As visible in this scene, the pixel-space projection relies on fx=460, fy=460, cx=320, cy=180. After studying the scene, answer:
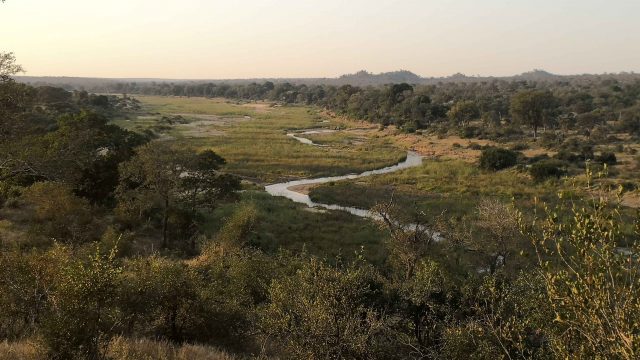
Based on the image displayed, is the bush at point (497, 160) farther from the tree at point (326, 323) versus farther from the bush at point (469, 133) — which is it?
the tree at point (326, 323)

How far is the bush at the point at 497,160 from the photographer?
7081 cm

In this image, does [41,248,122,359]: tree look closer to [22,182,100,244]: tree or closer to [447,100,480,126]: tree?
[22,182,100,244]: tree

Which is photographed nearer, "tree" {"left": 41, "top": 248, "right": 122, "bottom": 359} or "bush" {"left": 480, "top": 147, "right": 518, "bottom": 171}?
"tree" {"left": 41, "top": 248, "right": 122, "bottom": 359}

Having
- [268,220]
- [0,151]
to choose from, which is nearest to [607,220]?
[0,151]

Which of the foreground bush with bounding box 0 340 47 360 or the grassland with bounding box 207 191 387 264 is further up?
the foreground bush with bounding box 0 340 47 360

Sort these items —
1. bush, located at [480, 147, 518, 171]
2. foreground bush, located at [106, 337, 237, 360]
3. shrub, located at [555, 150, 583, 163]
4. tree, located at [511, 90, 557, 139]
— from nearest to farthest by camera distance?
foreground bush, located at [106, 337, 237, 360], bush, located at [480, 147, 518, 171], shrub, located at [555, 150, 583, 163], tree, located at [511, 90, 557, 139]

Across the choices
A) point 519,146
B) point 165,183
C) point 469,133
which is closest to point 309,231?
point 165,183

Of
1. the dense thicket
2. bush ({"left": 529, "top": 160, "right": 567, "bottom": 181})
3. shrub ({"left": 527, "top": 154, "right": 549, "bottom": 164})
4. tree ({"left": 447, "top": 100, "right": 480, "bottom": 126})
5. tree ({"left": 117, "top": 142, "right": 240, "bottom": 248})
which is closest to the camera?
tree ({"left": 117, "top": 142, "right": 240, "bottom": 248})

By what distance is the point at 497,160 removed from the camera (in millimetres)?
70812

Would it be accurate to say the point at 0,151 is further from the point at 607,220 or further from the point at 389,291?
the point at 607,220

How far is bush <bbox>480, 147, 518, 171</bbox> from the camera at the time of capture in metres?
70.8

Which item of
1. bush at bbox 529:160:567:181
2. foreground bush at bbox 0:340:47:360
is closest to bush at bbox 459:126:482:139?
bush at bbox 529:160:567:181

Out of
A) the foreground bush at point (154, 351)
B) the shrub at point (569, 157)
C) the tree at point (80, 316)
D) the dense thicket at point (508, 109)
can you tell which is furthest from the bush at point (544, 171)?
the tree at point (80, 316)

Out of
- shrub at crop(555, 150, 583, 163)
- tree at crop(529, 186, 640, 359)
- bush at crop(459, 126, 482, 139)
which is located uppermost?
tree at crop(529, 186, 640, 359)
